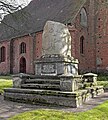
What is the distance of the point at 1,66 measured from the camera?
38.6 m

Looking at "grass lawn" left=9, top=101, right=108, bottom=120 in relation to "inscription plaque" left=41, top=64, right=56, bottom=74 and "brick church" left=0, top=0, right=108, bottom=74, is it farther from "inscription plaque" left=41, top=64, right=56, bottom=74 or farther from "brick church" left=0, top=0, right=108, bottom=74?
"brick church" left=0, top=0, right=108, bottom=74

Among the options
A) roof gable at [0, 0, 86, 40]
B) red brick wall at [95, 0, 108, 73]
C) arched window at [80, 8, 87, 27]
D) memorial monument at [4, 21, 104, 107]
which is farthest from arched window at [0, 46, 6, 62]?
memorial monument at [4, 21, 104, 107]

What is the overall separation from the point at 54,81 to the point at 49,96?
46.0 inches

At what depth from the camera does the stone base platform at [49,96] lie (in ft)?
29.6

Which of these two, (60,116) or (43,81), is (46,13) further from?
(60,116)

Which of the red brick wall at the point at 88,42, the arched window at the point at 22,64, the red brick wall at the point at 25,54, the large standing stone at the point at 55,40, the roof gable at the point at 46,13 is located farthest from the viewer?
the arched window at the point at 22,64

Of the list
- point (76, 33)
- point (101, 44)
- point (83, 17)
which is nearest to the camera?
point (76, 33)

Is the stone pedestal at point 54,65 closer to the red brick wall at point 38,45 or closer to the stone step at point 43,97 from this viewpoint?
the stone step at point 43,97

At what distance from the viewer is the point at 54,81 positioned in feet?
34.6

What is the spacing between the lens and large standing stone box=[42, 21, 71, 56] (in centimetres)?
1188

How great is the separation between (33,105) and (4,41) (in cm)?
2968

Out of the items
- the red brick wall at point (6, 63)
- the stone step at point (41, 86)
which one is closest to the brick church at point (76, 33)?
the red brick wall at point (6, 63)

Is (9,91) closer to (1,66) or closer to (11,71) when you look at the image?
(11,71)

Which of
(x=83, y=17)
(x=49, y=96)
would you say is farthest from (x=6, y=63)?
(x=49, y=96)
